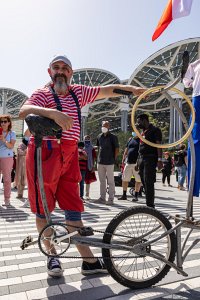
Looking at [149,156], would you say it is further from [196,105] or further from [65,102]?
[65,102]

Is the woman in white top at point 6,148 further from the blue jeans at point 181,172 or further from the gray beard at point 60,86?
the blue jeans at point 181,172

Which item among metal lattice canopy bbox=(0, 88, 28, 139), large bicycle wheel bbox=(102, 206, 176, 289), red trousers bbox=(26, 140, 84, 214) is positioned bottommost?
large bicycle wheel bbox=(102, 206, 176, 289)

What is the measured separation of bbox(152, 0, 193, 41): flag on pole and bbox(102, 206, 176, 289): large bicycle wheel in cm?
193

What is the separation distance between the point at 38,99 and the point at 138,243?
1404mm

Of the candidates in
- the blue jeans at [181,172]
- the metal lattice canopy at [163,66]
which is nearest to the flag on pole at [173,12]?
the blue jeans at [181,172]

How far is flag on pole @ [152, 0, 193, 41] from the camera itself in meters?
3.01

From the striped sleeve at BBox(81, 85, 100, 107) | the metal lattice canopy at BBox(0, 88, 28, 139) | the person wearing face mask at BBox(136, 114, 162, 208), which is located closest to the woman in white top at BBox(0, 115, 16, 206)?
the person wearing face mask at BBox(136, 114, 162, 208)

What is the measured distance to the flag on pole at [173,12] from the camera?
3.01 m

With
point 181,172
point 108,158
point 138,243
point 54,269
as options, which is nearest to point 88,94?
point 138,243

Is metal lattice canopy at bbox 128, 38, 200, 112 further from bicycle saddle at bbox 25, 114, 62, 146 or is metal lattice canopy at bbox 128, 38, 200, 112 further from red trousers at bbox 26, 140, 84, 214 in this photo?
bicycle saddle at bbox 25, 114, 62, 146

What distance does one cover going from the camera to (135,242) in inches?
95.3

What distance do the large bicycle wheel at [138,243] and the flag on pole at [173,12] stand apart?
6.34 feet

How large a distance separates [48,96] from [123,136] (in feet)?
130

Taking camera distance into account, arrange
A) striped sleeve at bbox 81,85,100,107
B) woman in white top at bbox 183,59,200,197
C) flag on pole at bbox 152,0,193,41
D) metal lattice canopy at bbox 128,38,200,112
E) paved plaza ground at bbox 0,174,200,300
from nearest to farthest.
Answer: paved plaza ground at bbox 0,174,200,300 < striped sleeve at bbox 81,85,100,107 < woman in white top at bbox 183,59,200,197 < flag on pole at bbox 152,0,193,41 < metal lattice canopy at bbox 128,38,200,112
